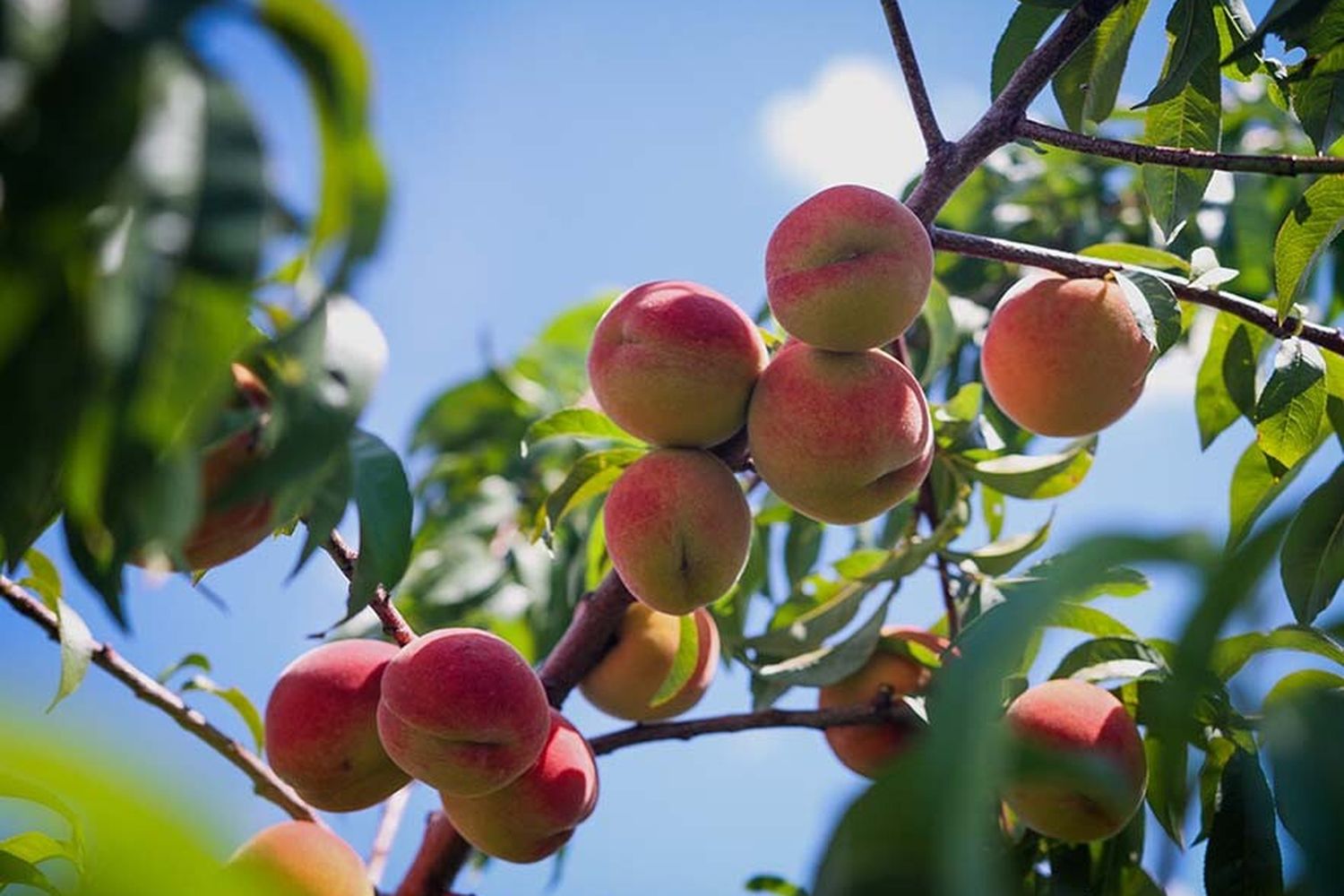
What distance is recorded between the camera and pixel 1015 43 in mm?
1352

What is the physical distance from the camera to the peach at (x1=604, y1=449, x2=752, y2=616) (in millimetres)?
1244

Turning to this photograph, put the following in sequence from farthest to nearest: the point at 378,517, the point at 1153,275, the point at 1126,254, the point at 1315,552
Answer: the point at 1126,254
the point at 1153,275
the point at 1315,552
the point at 378,517

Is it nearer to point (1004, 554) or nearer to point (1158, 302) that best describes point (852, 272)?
point (1158, 302)

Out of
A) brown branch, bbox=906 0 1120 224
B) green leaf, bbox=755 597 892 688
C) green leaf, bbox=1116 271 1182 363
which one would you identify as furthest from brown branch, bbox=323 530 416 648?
green leaf, bbox=1116 271 1182 363

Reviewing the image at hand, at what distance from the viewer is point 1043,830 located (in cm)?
124

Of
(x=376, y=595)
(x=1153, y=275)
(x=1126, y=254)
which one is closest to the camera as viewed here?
(x=376, y=595)

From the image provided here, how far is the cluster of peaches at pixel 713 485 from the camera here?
3.75 feet

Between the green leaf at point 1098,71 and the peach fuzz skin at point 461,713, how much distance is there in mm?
811

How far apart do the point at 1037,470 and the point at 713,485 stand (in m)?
0.50

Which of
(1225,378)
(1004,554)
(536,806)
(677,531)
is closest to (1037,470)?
(1004,554)

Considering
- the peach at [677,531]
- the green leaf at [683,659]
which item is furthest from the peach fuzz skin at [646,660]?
the peach at [677,531]

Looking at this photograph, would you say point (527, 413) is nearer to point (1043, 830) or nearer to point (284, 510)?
point (1043, 830)

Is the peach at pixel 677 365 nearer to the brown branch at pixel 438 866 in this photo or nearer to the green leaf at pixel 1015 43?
the green leaf at pixel 1015 43

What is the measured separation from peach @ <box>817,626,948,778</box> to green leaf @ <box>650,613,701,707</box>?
167 millimetres
